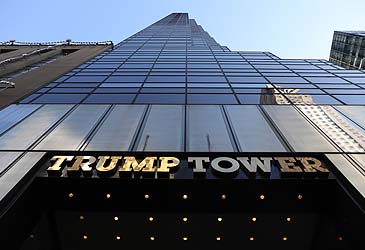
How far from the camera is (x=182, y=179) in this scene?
10102mm

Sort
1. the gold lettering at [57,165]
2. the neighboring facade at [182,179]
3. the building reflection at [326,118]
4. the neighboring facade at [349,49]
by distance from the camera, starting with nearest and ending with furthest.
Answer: the neighboring facade at [182,179]
the gold lettering at [57,165]
the building reflection at [326,118]
the neighboring facade at [349,49]

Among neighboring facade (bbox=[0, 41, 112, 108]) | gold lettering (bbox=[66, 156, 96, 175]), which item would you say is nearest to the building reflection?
gold lettering (bbox=[66, 156, 96, 175])

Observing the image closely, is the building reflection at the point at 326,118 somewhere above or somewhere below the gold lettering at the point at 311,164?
above

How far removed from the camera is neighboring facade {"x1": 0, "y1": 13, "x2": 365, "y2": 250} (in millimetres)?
10055

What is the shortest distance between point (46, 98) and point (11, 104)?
198cm

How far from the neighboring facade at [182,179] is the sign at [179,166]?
0.04 metres

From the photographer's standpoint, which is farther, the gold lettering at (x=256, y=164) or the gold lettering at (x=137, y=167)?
the gold lettering at (x=256, y=164)

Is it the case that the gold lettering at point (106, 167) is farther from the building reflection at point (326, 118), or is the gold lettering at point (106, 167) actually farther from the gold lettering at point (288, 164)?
the building reflection at point (326, 118)

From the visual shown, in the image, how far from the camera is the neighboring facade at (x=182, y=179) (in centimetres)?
1005

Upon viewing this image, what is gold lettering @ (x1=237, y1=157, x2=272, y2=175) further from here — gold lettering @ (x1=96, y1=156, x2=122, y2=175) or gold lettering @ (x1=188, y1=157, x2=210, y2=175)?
gold lettering @ (x1=96, y1=156, x2=122, y2=175)

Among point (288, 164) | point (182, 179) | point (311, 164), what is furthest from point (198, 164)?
point (311, 164)

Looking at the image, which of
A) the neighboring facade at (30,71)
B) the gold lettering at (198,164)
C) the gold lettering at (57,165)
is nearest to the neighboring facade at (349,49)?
the neighboring facade at (30,71)

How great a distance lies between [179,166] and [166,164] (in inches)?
20.5

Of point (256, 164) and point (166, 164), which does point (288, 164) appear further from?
point (166, 164)
